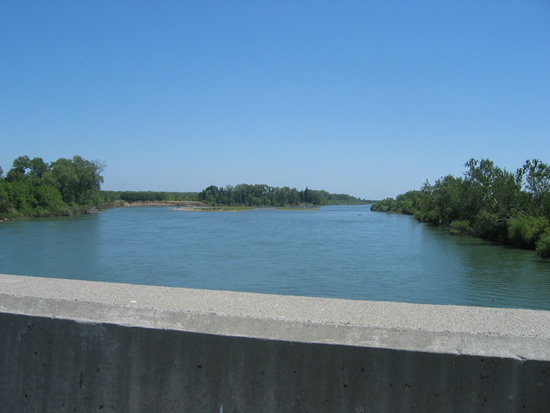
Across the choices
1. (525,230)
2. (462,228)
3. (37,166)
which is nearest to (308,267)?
(525,230)

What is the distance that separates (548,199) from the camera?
137 feet

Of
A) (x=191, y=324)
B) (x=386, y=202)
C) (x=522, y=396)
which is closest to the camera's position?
(x=522, y=396)

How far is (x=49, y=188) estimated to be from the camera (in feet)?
294

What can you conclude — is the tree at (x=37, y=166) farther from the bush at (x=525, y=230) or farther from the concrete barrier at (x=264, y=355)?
the concrete barrier at (x=264, y=355)

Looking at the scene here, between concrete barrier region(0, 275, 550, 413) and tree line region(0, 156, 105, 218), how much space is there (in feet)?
260

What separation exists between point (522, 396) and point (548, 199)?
46.0 meters

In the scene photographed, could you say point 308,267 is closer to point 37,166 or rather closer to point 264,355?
point 264,355

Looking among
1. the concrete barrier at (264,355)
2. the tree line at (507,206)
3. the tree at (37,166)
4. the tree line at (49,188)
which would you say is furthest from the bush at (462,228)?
the tree at (37,166)

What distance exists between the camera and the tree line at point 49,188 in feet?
254

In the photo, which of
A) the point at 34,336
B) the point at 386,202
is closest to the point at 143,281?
the point at 34,336

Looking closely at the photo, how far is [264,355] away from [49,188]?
97490 mm

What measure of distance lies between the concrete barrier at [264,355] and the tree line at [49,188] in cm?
7930

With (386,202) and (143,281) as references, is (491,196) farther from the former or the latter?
(386,202)

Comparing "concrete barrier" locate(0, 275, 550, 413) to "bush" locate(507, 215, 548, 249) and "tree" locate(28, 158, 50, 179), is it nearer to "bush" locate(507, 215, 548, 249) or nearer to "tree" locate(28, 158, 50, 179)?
"bush" locate(507, 215, 548, 249)
